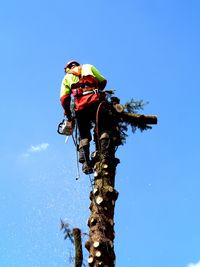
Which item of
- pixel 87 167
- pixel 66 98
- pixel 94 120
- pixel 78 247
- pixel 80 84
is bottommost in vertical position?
pixel 78 247

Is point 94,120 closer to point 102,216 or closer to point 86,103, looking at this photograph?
point 86,103

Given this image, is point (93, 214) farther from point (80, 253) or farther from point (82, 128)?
point (82, 128)

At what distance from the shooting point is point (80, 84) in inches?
253

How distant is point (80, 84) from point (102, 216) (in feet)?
7.28

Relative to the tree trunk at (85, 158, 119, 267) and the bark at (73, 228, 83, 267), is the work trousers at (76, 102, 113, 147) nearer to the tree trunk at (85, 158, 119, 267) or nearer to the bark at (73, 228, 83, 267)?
the tree trunk at (85, 158, 119, 267)

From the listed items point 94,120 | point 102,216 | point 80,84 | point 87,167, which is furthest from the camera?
point 80,84

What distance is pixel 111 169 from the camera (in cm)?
549

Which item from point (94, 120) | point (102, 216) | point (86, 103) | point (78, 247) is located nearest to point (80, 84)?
point (86, 103)

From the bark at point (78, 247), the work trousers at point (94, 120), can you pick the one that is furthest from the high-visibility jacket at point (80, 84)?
the bark at point (78, 247)

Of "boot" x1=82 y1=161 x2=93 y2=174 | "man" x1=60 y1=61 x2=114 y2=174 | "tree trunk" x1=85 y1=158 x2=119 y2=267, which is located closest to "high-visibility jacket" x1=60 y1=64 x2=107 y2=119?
"man" x1=60 y1=61 x2=114 y2=174

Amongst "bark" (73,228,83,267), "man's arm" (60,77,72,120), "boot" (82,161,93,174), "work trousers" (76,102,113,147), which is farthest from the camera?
"man's arm" (60,77,72,120)

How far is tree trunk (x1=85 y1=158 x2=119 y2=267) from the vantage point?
480 cm

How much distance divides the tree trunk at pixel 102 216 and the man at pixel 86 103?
26 centimetres

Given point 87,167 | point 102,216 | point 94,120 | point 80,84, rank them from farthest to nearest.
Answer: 1. point 80,84
2. point 94,120
3. point 87,167
4. point 102,216
